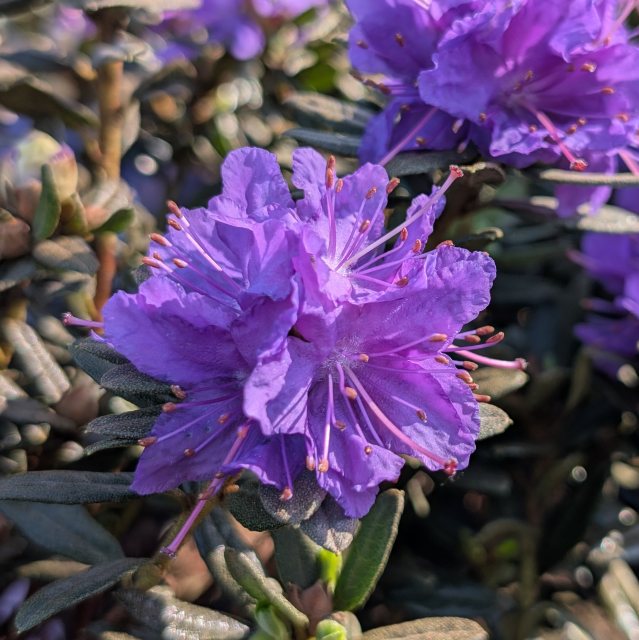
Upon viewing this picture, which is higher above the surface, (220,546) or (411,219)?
(411,219)

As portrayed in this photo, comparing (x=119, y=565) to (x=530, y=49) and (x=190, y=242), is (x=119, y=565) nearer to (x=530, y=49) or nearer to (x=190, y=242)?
(x=190, y=242)

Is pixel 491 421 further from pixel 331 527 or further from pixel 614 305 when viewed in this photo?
pixel 614 305

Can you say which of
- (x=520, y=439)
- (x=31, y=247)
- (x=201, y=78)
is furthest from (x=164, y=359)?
(x=201, y=78)

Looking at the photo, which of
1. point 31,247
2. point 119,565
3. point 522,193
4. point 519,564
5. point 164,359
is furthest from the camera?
point 522,193

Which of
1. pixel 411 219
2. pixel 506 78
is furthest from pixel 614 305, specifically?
pixel 411 219

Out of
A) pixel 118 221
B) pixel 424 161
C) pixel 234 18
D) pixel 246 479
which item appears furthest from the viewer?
pixel 234 18

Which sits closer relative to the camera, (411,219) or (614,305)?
(411,219)

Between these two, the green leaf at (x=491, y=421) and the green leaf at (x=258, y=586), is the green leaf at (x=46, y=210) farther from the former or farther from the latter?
the green leaf at (x=491, y=421)

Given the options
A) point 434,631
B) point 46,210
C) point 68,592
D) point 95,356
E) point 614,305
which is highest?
point 46,210
